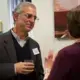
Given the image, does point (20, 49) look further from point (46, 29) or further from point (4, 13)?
point (4, 13)

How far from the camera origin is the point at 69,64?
137 centimetres

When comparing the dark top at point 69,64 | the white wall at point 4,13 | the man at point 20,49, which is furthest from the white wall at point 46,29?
the dark top at point 69,64

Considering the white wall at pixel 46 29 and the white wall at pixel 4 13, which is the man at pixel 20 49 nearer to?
the white wall at pixel 46 29

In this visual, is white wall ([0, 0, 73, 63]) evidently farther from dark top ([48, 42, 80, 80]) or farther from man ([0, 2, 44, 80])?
dark top ([48, 42, 80, 80])

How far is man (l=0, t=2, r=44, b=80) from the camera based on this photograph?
2283 millimetres

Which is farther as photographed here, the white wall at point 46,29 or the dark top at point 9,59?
the white wall at point 46,29

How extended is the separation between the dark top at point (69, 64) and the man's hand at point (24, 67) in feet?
2.57

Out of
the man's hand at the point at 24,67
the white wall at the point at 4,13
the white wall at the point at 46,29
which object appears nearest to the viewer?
the man's hand at the point at 24,67

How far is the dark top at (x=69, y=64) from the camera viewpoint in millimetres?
1366


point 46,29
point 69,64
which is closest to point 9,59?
point 46,29

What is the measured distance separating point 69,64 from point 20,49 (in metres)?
1.11

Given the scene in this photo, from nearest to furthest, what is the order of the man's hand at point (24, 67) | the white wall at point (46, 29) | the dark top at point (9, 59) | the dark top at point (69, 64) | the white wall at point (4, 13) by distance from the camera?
the dark top at point (69, 64), the man's hand at point (24, 67), the dark top at point (9, 59), the white wall at point (46, 29), the white wall at point (4, 13)

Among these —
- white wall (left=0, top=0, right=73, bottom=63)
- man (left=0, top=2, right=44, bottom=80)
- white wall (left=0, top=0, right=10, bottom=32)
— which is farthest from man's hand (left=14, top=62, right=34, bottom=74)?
white wall (left=0, top=0, right=10, bottom=32)

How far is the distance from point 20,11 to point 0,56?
1.61 ft
